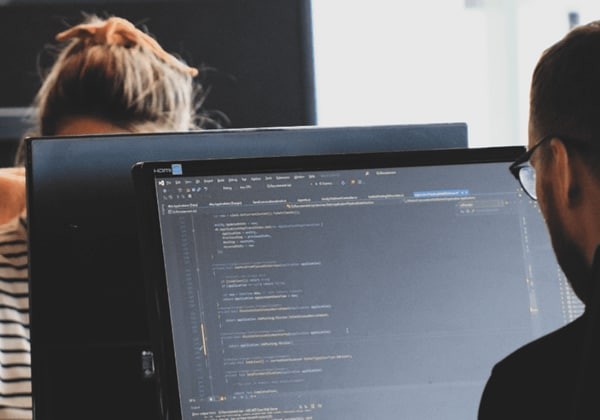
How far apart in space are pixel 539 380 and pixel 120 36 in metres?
0.97

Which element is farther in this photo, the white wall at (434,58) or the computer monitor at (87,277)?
the white wall at (434,58)

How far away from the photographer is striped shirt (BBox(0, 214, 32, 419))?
1486 mm

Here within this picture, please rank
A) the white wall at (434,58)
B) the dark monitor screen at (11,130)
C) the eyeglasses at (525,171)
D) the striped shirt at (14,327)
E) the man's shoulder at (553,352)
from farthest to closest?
the white wall at (434,58) < the dark monitor screen at (11,130) < the striped shirt at (14,327) < the eyeglasses at (525,171) < the man's shoulder at (553,352)

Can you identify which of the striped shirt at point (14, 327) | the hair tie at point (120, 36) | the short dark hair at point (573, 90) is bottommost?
the striped shirt at point (14, 327)

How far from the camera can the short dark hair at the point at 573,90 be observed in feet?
2.69

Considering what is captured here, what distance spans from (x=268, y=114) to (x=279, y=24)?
26 cm

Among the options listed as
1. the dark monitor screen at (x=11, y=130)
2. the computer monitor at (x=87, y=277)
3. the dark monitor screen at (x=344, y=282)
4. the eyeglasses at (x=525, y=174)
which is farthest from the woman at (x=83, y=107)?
the dark monitor screen at (x=11, y=130)

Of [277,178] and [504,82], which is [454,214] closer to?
[277,178]

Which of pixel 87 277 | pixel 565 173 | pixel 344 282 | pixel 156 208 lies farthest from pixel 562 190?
pixel 87 277

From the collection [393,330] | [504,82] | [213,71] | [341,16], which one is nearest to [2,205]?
[393,330]

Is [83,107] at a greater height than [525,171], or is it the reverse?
[83,107]

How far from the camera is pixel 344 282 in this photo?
1104mm

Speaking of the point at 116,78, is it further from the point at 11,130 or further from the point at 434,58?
the point at 434,58

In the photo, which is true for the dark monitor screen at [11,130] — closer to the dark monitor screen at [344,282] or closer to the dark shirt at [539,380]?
the dark monitor screen at [344,282]
